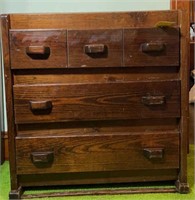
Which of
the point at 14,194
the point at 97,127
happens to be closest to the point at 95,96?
the point at 97,127

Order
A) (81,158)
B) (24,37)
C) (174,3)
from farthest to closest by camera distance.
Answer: (174,3)
(81,158)
(24,37)

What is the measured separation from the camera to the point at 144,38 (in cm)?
134

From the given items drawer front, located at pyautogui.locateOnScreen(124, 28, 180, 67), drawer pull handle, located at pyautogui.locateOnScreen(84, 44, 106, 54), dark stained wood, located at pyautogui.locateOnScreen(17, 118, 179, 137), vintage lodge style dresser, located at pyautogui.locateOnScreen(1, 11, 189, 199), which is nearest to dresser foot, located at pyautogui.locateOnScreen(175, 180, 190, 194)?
vintage lodge style dresser, located at pyautogui.locateOnScreen(1, 11, 189, 199)

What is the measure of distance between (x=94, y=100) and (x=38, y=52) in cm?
29

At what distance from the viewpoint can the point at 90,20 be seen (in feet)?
4.44

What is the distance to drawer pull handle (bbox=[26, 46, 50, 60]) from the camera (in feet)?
4.32

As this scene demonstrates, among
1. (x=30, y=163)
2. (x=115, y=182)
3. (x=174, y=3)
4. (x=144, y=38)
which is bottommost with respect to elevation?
(x=115, y=182)

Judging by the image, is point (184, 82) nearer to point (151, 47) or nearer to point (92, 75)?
point (151, 47)

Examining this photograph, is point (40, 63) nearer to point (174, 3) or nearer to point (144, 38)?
point (144, 38)

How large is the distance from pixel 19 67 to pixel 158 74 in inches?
21.6

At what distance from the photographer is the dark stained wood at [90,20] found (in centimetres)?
133

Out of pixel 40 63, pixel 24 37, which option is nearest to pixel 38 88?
pixel 40 63

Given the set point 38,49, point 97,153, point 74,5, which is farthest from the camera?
point 74,5

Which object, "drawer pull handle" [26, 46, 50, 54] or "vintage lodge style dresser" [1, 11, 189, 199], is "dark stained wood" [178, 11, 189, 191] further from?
"drawer pull handle" [26, 46, 50, 54]
